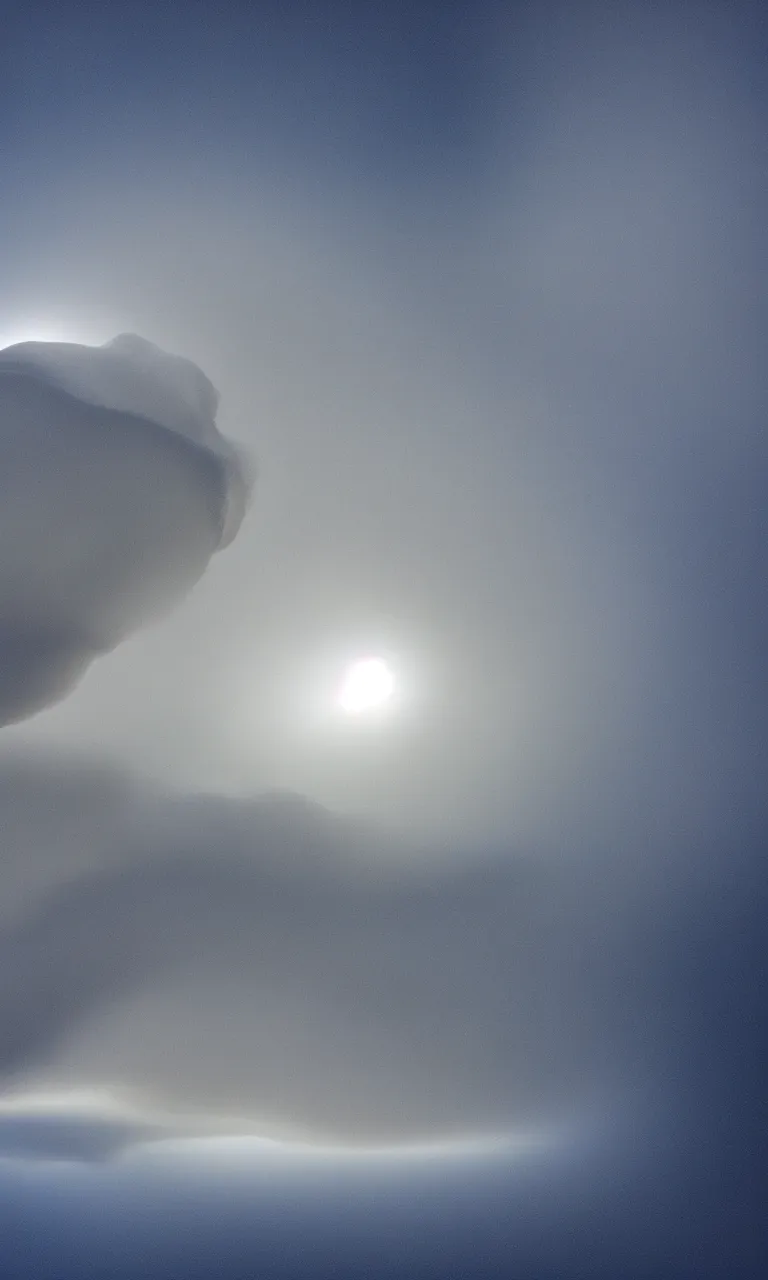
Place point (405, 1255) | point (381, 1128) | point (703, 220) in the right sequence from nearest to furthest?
point (405, 1255) → point (381, 1128) → point (703, 220)

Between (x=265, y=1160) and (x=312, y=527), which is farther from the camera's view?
Result: (x=312, y=527)

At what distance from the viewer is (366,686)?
0.68 meters

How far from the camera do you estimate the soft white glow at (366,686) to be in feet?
2.22

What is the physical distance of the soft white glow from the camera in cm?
68

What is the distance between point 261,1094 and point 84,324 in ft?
1.64

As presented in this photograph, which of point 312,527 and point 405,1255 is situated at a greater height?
point 312,527

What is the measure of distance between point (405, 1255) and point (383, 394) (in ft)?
1.64

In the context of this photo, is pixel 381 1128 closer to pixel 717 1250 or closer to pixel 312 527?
pixel 717 1250

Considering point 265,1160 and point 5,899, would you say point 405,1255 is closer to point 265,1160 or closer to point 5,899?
point 265,1160

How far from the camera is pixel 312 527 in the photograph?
0.69 m

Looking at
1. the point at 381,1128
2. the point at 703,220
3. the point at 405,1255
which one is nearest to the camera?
the point at 405,1255

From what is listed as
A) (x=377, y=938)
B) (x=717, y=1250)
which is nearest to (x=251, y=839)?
(x=377, y=938)

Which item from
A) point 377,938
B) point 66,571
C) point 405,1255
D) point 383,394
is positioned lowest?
point 405,1255

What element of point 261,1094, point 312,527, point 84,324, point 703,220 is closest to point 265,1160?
point 261,1094
